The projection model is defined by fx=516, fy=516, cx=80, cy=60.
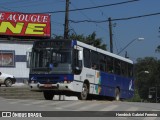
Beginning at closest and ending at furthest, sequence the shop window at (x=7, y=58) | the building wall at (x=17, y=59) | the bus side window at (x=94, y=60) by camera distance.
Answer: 1. the bus side window at (x=94, y=60)
2. the building wall at (x=17, y=59)
3. the shop window at (x=7, y=58)

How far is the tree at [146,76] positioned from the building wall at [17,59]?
1973 inches

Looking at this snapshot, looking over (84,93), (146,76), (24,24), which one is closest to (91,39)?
(24,24)

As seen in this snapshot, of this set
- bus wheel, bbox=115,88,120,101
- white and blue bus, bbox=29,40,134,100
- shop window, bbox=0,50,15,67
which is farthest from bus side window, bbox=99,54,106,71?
shop window, bbox=0,50,15,67

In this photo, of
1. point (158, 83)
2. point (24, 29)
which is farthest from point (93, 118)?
point (158, 83)

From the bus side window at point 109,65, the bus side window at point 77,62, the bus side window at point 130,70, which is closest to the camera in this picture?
the bus side window at point 77,62

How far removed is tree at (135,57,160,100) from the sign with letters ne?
151ft

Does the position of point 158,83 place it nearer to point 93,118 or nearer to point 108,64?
point 108,64

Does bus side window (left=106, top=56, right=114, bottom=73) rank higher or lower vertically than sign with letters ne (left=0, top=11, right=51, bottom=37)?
lower

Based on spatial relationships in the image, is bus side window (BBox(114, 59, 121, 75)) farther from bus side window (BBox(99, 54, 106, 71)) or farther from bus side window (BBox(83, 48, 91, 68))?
bus side window (BBox(83, 48, 91, 68))

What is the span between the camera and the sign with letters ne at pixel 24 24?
54.4m

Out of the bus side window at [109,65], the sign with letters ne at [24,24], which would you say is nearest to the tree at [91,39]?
the sign with letters ne at [24,24]

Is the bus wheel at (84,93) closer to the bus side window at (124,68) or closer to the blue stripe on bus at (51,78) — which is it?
the blue stripe on bus at (51,78)

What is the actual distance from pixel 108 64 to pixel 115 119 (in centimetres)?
1649

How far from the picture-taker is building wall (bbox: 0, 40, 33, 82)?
51688 mm
